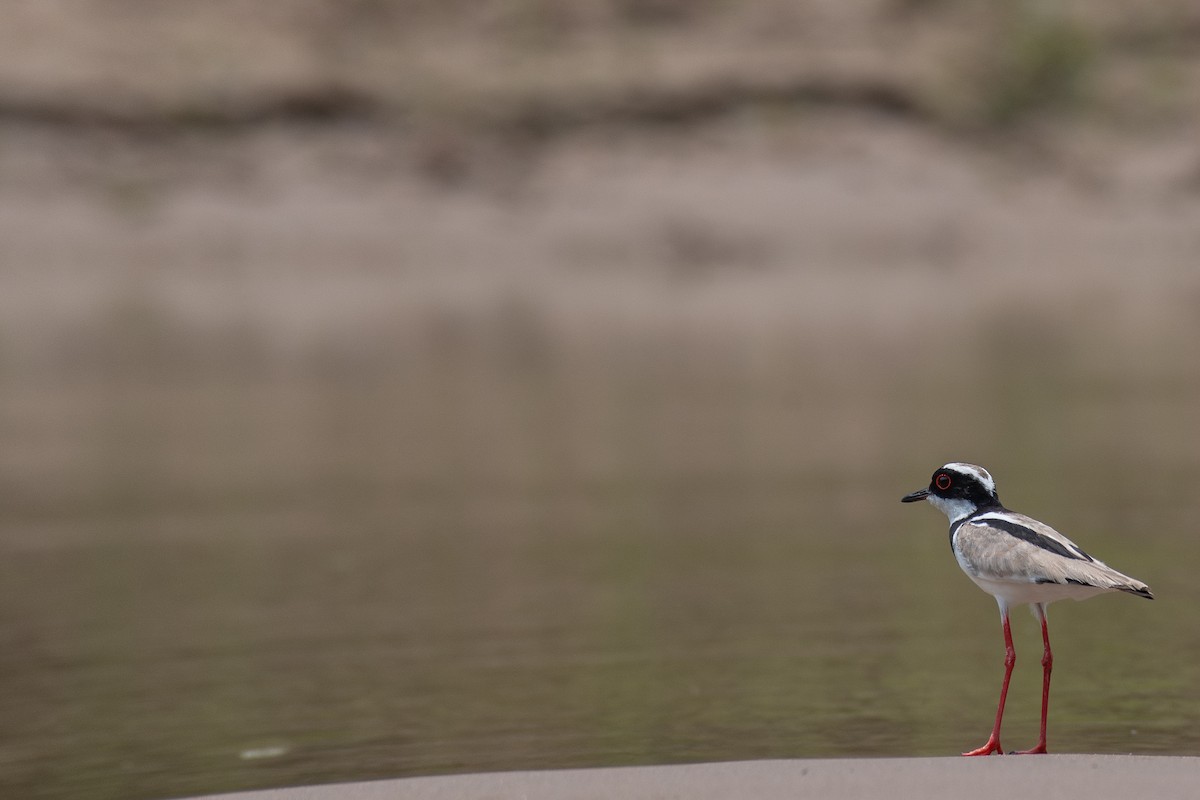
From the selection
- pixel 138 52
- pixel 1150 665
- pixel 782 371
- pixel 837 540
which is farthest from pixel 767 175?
pixel 1150 665

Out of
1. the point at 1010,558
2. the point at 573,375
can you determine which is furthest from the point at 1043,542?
the point at 573,375

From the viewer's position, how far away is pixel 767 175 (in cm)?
5294

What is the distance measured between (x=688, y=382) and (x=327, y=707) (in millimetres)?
14546

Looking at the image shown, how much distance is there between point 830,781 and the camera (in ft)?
18.4

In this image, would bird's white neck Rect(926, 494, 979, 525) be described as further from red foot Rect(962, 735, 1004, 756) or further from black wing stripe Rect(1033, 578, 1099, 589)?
red foot Rect(962, 735, 1004, 756)

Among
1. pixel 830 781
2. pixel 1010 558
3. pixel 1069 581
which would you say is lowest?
pixel 830 781

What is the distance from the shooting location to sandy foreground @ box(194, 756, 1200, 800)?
17.8ft

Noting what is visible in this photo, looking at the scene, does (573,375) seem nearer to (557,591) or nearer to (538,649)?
(557,591)

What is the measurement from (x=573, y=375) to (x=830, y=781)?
690 inches

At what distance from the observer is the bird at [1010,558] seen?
18.9ft

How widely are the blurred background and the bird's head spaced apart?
86 cm

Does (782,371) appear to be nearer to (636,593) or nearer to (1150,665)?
(636,593)

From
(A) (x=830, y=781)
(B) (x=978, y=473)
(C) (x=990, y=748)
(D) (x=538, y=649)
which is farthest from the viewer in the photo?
(D) (x=538, y=649)

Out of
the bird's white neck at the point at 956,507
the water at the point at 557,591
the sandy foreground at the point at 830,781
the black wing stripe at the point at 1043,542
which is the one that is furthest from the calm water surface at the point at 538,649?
the black wing stripe at the point at 1043,542
